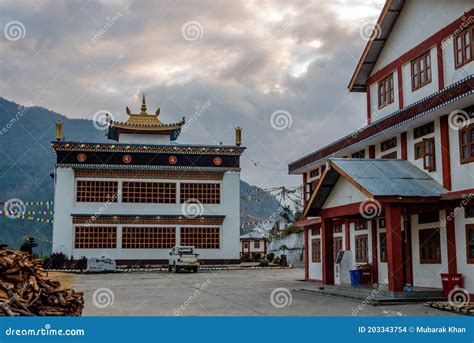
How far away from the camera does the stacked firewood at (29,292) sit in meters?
10.0

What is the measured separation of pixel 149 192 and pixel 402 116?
26.5 m

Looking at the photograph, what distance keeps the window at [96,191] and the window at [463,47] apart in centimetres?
2820

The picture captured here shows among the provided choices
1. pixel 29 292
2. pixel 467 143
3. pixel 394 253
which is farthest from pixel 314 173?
pixel 29 292

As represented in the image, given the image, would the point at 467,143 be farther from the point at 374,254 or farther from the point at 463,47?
the point at 374,254

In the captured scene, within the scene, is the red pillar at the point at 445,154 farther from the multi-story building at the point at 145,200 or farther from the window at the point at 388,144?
the multi-story building at the point at 145,200

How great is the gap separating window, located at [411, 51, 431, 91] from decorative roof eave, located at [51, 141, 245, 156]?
23.7m

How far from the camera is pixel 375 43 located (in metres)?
20.2

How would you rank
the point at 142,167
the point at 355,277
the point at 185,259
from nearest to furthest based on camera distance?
the point at 355,277 → the point at 185,259 → the point at 142,167

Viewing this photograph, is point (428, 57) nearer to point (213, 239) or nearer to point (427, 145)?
point (427, 145)

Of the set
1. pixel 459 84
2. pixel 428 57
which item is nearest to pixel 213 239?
pixel 428 57

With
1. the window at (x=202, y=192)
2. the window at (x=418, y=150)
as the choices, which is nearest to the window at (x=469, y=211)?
the window at (x=418, y=150)

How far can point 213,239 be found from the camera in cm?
4122

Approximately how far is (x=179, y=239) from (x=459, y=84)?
29.0 meters

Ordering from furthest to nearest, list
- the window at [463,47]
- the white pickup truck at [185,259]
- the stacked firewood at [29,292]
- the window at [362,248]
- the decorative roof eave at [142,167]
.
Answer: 1. the decorative roof eave at [142,167]
2. the white pickup truck at [185,259]
3. the window at [362,248]
4. the window at [463,47]
5. the stacked firewood at [29,292]
